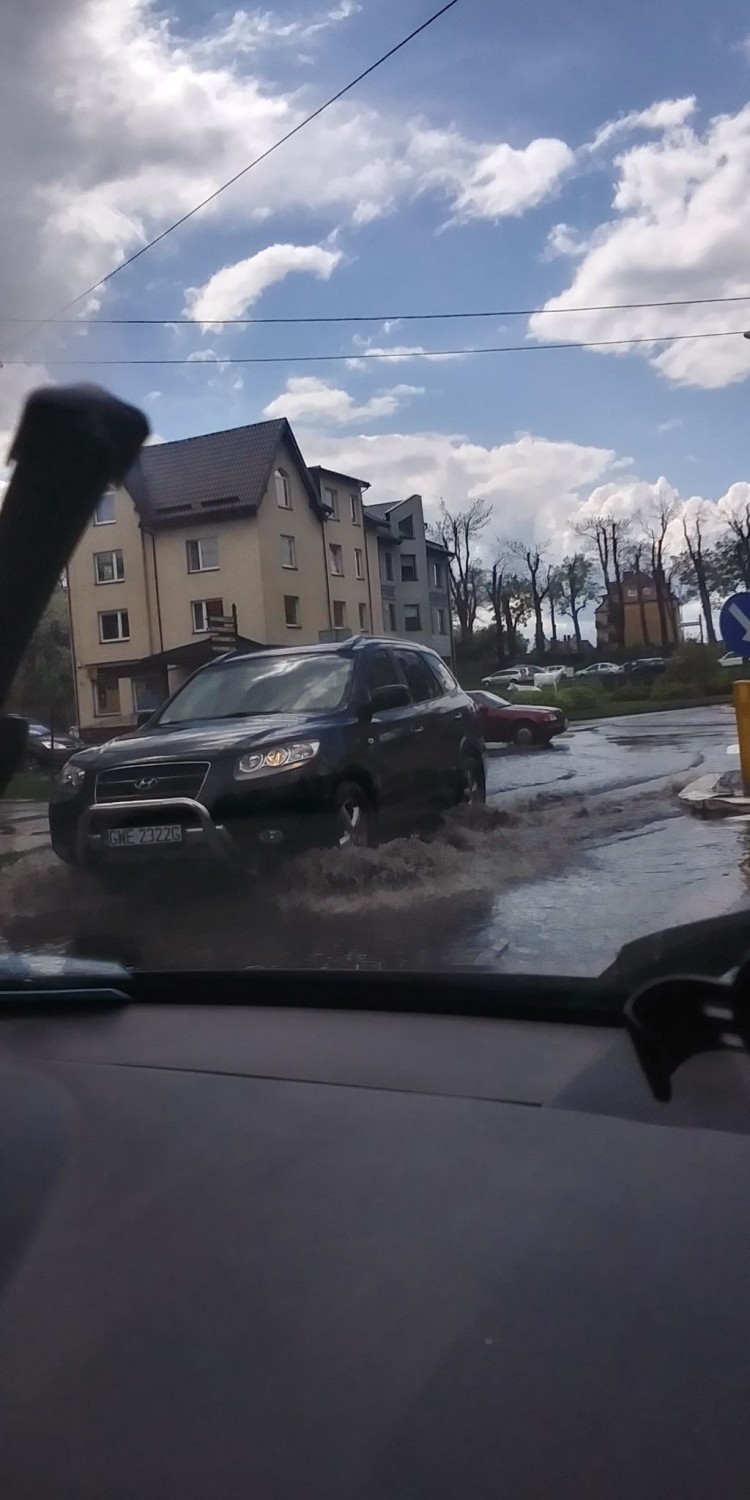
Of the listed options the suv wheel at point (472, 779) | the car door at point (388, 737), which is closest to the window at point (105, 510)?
the car door at point (388, 737)

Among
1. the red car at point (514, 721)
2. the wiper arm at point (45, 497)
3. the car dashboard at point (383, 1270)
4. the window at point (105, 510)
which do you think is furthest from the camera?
the red car at point (514, 721)

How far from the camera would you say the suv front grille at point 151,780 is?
360 centimetres

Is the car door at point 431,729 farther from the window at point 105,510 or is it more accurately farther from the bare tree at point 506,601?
the window at point 105,510

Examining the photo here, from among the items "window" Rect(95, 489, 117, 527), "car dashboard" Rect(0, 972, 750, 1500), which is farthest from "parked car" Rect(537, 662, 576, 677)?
"window" Rect(95, 489, 117, 527)

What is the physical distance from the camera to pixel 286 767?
12.0 feet

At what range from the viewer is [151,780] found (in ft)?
11.9

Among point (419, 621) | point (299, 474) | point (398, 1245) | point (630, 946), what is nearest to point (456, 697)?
Answer: point (419, 621)

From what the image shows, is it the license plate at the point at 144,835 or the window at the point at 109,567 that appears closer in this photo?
the window at the point at 109,567

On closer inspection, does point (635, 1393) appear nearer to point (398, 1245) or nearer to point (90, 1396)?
point (398, 1245)

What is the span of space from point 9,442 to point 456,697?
153cm

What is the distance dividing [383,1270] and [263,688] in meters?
2.07

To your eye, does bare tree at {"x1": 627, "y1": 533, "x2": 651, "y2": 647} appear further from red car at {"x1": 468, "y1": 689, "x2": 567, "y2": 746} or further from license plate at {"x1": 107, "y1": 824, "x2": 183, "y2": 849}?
license plate at {"x1": 107, "y1": 824, "x2": 183, "y2": 849}

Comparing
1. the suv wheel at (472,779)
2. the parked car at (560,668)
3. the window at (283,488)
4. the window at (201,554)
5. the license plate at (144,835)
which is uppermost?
the window at (283,488)

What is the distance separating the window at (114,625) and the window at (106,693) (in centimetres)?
11
